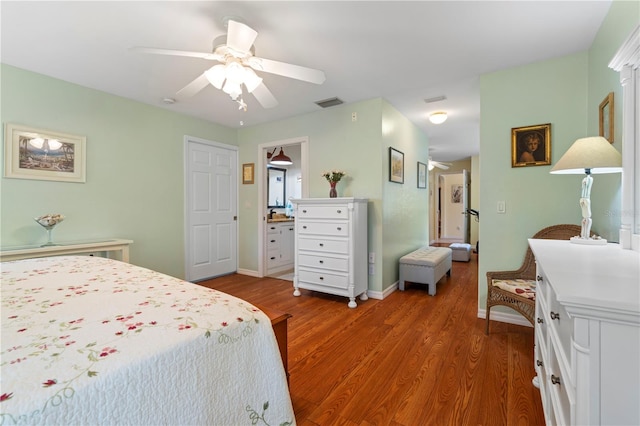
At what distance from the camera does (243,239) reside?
466cm

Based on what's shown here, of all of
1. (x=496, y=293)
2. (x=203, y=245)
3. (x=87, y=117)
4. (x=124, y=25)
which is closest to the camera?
(x=124, y=25)

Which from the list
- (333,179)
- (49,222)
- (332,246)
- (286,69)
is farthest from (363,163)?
(49,222)

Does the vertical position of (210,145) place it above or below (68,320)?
above

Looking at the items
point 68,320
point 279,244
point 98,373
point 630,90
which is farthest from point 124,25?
point 279,244

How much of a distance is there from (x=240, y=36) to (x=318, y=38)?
27.8 inches

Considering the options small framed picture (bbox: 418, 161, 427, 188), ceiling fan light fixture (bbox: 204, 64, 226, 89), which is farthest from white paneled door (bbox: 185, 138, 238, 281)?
small framed picture (bbox: 418, 161, 427, 188)

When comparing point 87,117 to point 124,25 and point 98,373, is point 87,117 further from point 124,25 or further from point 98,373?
point 98,373

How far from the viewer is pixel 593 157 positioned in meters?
1.59

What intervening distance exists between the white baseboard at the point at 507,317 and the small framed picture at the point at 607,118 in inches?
64.1

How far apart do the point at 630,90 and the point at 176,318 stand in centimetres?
240

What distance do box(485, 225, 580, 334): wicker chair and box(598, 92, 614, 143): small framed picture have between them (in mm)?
782

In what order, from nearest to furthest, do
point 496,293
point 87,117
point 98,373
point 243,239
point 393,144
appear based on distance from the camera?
point 98,373 < point 496,293 < point 87,117 < point 393,144 < point 243,239

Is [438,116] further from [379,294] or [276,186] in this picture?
[276,186]

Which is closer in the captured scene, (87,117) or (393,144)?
(87,117)
